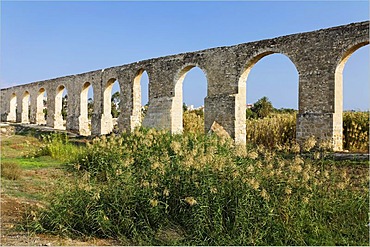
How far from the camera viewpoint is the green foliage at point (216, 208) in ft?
13.0

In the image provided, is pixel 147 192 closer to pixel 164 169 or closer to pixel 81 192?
pixel 164 169

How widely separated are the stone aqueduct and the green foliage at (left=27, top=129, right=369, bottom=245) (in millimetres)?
7689

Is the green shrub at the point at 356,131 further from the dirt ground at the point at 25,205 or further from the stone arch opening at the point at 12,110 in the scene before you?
the stone arch opening at the point at 12,110

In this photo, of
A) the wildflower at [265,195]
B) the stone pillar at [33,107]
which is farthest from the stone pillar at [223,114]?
the stone pillar at [33,107]

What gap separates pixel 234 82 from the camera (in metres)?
14.2

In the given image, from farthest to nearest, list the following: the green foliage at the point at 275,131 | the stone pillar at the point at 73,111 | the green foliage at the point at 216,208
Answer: the stone pillar at the point at 73,111
the green foliage at the point at 275,131
the green foliage at the point at 216,208

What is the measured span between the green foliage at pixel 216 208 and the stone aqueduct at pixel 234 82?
7.69 metres

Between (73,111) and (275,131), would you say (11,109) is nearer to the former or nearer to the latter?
(73,111)

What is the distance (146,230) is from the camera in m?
4.20

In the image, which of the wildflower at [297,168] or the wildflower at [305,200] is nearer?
the wildflower at [305,200]

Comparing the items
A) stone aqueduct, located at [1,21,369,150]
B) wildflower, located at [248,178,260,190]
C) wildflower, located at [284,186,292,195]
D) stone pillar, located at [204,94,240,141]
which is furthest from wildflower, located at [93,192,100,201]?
stone pillar, located at [204,94,240,141]

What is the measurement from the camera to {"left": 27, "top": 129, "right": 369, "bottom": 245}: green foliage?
395cm

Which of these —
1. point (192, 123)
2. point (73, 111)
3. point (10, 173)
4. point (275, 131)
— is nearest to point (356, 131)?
point (275, 131)

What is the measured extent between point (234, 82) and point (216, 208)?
10.5m
